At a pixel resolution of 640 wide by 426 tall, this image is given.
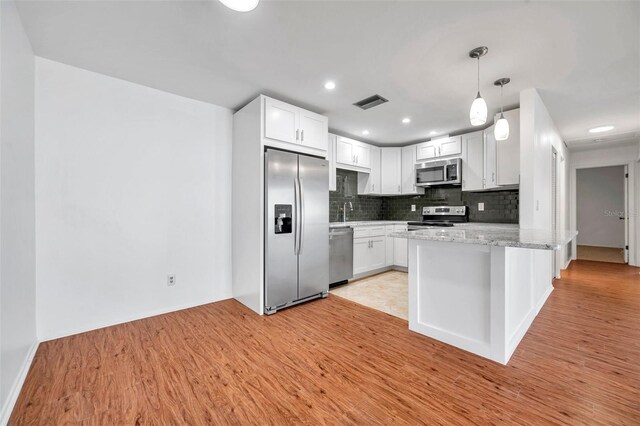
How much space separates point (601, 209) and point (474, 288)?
855cm

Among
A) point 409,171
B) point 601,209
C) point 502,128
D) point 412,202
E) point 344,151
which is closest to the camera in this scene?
point 502,128

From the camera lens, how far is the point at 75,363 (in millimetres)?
2004

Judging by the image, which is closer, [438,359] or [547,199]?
[438,359]

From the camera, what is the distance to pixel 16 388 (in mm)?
1676

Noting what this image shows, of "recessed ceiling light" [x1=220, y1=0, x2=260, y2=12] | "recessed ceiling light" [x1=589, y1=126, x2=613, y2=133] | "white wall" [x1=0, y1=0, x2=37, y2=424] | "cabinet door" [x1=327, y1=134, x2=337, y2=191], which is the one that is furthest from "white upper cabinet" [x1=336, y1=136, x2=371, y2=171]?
"recessed ceiling light" [x1=589, y1=126, x2=613, y2=133]

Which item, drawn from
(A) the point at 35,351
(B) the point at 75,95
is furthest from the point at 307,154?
(A) the point at 35,351

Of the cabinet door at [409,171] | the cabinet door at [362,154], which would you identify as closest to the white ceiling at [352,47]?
the cabinet door at [362,154]

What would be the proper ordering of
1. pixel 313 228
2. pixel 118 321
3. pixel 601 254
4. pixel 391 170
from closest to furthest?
pixel 118 321 → pixel 313 228 → pixel 391 170 → pixel 601 254

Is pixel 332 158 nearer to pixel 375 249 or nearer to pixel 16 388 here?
pixel 375 249

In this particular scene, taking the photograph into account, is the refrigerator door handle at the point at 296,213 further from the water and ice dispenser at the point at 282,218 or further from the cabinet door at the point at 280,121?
the cabinet door at the point at 280,121

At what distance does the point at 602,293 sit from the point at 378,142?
3914mm

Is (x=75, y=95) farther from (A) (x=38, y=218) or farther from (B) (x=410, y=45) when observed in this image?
(B) (x=410, y=45)

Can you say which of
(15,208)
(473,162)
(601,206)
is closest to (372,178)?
(473,162)

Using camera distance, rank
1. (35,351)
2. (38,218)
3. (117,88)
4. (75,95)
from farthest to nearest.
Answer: (117,88)
(75,95)
(38,218)
(35,351)
